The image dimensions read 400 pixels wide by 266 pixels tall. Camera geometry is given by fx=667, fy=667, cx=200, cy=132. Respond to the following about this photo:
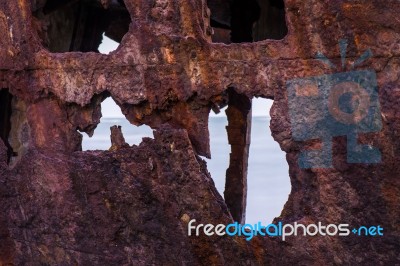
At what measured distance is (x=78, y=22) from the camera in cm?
604

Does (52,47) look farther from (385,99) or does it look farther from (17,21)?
(385,99)

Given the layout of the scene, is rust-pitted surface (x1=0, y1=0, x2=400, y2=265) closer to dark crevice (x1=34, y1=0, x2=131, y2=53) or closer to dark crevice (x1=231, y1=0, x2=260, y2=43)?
dark crevice (x1=34, y1=0, x2=131, y2=53)

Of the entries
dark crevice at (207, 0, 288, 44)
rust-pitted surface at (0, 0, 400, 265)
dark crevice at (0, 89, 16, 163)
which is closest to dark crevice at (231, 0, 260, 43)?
dark crevice at (207, 0, 288, 44)

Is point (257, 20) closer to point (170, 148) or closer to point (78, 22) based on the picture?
point (78, 22)

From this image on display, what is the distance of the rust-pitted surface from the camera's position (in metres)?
2.95

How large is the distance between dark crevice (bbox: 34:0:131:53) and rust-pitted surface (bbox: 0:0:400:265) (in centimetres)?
173

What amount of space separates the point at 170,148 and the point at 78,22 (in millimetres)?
3061

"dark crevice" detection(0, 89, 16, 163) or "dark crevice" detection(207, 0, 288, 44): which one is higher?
"dark crevice" detection(207, 0, 288, 44)

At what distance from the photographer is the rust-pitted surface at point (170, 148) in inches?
116

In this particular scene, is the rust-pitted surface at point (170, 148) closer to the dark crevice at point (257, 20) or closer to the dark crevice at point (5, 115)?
the dark crevice at point (5, 115)

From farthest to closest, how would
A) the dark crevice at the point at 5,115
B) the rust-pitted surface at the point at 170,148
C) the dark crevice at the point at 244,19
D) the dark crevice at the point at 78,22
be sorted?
1. the dark crevice at the point at 244,19
2. the dark crevice at the point at 78,22
3. the dark crevice at the point at 5,115
4. the rust-pitted surface at the point at 170,148

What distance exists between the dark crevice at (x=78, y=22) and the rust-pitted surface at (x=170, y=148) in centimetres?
173

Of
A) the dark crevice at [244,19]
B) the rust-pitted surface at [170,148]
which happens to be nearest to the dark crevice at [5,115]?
the rust-pitted surface at [170,148]

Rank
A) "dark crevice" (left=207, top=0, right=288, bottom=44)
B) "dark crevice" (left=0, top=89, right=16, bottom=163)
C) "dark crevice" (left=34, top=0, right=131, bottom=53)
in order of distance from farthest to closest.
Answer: "dark crevice" (left=207, top=0, right=288, bottom=44), "dark crevice" (left=34, top=0, right=131, bottom=53), "dark crevice" (left=0, top=89, right=16, bottom=163)
